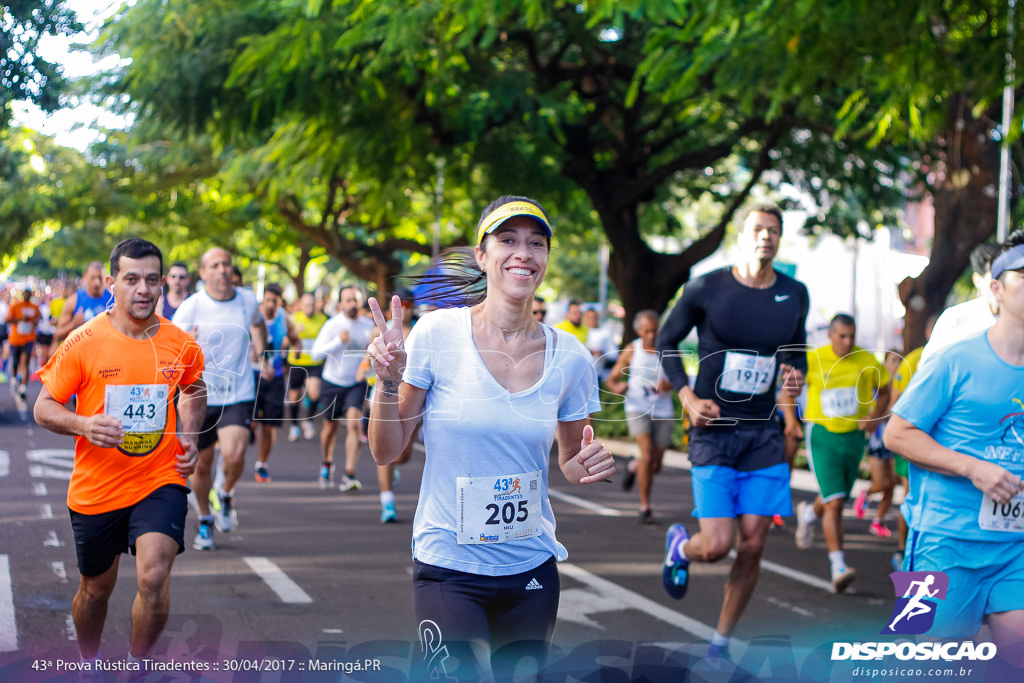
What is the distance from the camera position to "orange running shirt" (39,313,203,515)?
14.5 ft

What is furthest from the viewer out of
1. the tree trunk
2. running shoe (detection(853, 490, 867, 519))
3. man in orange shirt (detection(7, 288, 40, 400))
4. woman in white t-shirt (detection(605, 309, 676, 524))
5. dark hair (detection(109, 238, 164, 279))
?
man in orange shirt (detection(7, 288, 40, 400))

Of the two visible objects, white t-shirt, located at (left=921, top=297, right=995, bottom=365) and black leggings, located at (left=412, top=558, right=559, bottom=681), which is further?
white t-shirt, located at (left=921, top=297, right=995, bottom=365)

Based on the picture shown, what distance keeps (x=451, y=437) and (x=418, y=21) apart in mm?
7309

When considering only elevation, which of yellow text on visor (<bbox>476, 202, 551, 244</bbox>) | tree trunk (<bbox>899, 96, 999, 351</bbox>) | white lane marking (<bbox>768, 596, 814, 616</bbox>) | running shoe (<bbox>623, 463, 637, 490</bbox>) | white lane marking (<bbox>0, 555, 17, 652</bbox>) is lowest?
white lane marking (<bbox>768, 596, 814, 616</bbox>)

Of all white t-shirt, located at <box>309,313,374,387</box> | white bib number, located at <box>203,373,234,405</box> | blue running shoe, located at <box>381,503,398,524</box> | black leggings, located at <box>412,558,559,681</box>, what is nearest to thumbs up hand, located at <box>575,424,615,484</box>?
black leggings, located at <box>412,558,559,681</box>

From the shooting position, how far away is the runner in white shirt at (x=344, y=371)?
11.2 meters

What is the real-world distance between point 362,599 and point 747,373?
262cm

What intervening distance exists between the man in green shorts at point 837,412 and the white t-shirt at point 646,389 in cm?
171

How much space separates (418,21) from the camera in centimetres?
989

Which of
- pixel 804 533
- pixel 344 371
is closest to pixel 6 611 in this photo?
pixel 804 533

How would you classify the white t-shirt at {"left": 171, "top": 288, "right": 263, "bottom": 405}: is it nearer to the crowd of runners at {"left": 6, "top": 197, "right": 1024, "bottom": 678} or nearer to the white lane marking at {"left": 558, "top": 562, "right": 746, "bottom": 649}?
the crowd of runners at {"left": 6, "top": 197, "right": 1024, "bottom": 678}

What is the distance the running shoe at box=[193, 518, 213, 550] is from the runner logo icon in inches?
209

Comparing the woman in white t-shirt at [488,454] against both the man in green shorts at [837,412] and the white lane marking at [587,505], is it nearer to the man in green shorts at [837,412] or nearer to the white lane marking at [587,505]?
the man in green shorts at [837,412]

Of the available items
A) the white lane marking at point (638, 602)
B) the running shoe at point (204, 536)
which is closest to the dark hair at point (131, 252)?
the white lane marking at point (638, 602)
